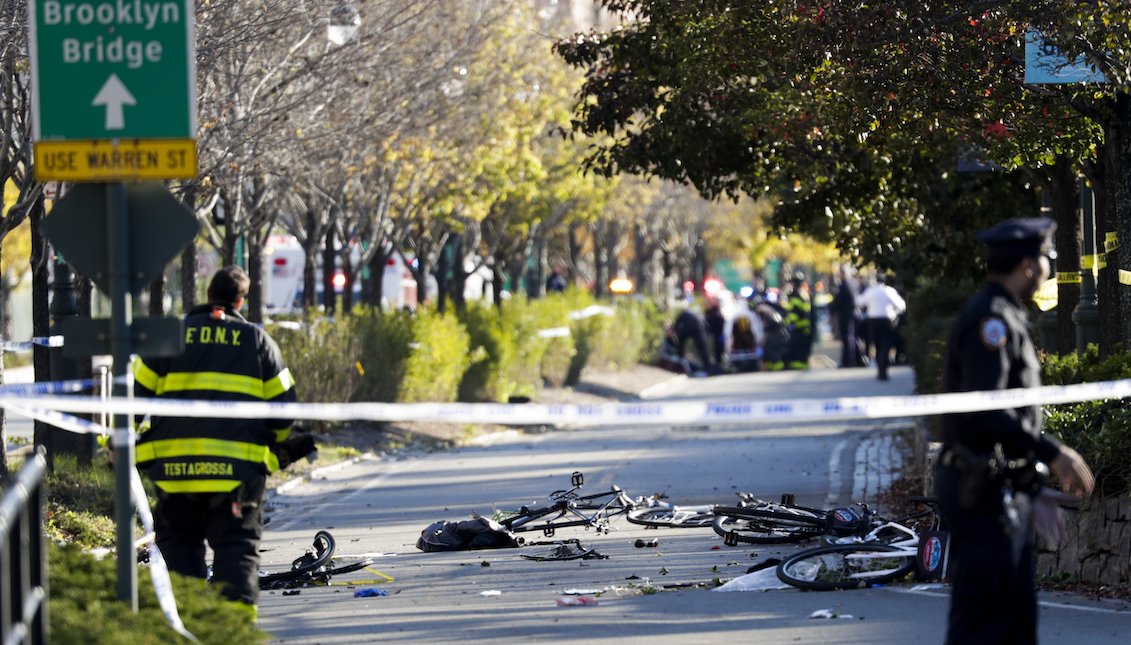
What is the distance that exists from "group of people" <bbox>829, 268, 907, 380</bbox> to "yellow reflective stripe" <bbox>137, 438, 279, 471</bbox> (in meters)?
24.0

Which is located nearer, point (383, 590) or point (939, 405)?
point (939, 405)

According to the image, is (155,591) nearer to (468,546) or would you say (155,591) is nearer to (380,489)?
(468,546)

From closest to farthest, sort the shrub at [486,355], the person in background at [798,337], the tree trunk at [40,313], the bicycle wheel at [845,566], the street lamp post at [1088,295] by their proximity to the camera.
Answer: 1. the bicycle wheel at [845,566]
2. the street lamp post at [1088,295]
3. the tree trunk at [40,313]
4. the shrub at [486,355]
5. the person in background at [798,337]

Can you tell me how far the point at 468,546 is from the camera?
1142cm

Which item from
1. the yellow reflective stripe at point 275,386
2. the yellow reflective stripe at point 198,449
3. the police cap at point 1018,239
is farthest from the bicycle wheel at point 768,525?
the police cap at point 1018,239

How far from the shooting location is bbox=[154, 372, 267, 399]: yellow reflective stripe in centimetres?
738

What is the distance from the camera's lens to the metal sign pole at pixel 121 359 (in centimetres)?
624

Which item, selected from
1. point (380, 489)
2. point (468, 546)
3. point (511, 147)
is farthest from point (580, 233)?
point (468, 546)

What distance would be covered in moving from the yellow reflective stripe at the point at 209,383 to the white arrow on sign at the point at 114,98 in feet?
4.52

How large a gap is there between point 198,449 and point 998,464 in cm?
339

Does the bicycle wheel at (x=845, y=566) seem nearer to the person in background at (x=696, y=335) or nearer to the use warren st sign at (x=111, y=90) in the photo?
the use warren st sign at (x=111, y=90)

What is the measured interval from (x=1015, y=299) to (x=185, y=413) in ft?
11.1

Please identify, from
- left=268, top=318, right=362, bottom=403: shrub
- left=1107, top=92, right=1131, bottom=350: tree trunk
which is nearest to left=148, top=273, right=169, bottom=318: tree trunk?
left=268, top=318, right=362, bottom=403: shrub

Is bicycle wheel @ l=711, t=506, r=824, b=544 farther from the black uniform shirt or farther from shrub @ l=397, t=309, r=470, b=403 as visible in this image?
shrub @ l=397, t=309, r=470, b=403
